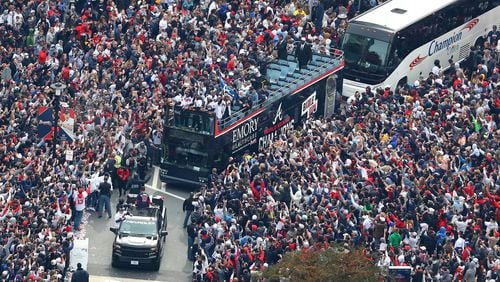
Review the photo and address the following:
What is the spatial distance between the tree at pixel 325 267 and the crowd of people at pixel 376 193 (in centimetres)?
85

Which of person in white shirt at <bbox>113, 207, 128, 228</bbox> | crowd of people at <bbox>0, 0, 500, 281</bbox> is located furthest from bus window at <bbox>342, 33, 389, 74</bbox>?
person in white shirt at <bbox>113, 207, 128, 228</bbox>

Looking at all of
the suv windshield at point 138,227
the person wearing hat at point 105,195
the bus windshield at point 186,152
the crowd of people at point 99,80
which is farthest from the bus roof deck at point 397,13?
the suv windshield at point 138,227

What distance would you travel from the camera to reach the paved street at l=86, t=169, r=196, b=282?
182 ft

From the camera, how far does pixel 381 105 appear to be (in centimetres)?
6325

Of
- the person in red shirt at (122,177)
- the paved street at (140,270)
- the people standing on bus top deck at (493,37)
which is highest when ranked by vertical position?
the people standing on bus top deck at (493,37)

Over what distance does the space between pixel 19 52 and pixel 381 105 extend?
14.5 metres

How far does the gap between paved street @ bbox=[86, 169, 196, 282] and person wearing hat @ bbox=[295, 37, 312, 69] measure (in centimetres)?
729

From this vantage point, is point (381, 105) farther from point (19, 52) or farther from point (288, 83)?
point (19, 52)

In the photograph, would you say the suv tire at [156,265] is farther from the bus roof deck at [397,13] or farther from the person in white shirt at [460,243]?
the bus roof deck at [397,13]

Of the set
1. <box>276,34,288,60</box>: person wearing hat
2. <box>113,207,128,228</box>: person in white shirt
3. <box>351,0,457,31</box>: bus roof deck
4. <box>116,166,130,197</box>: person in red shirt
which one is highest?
<box>351,0,457,31</box>: bus roof deck

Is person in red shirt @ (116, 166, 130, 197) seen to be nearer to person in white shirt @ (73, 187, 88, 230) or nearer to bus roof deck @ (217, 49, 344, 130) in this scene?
person in white shirt @ (73, 187, 88, 230)

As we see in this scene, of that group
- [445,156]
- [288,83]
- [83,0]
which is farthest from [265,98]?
[83,0]

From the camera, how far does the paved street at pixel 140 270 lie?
5556cm

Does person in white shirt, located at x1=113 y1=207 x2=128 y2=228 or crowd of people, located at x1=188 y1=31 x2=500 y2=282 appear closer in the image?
crowd of people, located at x1=188 y1=31 x2=500 y2=282
